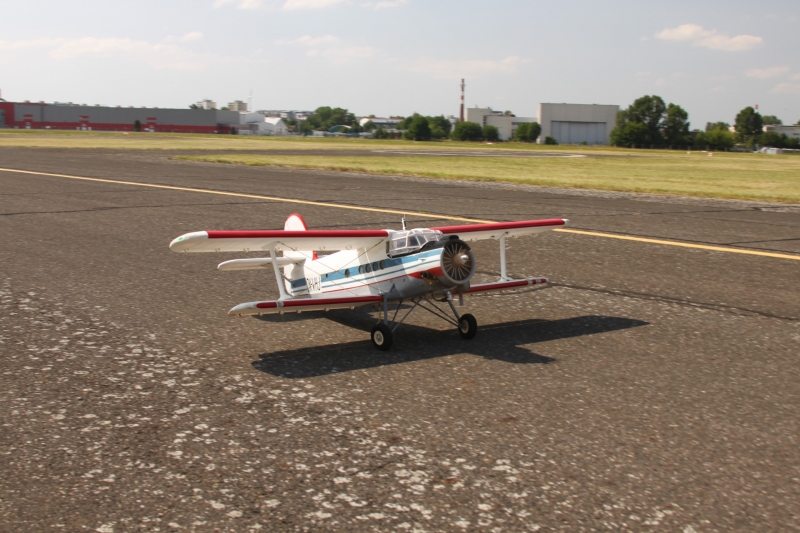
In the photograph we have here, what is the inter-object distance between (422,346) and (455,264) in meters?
1.04

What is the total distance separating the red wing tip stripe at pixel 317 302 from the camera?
24.7ft

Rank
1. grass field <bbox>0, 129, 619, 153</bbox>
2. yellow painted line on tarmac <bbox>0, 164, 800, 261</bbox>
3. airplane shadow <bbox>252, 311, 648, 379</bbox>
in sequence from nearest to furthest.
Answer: airplane shadow <bbox>252, 311, 648, 379</bbox> < yellow painted line on tarmac <bbox>0, 164, 800, 261</bbox> < grass field <bbox>0, 129, 619, 153</bbox>

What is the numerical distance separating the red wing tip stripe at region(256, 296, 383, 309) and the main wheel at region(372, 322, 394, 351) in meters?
0.32

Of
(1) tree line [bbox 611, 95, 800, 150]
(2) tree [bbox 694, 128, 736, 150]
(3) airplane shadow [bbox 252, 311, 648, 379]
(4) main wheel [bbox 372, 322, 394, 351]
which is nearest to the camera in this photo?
(3) airplane shadow [bbox 252, 311, 648, 379]

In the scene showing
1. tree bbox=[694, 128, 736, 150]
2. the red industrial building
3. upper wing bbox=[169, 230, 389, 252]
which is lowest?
upper wing bbox=[169, 230, 389, 252]

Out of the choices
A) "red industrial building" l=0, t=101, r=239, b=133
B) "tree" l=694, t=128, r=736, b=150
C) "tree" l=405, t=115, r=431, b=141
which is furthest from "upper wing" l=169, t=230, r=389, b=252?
"red industrial building" l=0, t=101, r=239, b=133

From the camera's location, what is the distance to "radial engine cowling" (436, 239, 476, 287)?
7711 mm

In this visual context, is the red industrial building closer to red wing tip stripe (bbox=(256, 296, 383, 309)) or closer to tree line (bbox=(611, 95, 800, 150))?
tree line (bbox=(611, 95, 800, 150))

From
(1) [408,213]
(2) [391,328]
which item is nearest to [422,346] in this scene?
(2) [391,328]

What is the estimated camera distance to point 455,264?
7.74 m

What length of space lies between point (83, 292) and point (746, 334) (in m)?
8.30

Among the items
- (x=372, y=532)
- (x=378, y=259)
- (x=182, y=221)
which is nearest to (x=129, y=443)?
(x=372, y=532)

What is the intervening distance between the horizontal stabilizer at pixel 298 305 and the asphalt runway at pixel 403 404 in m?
0.47

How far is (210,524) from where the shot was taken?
438 cm
